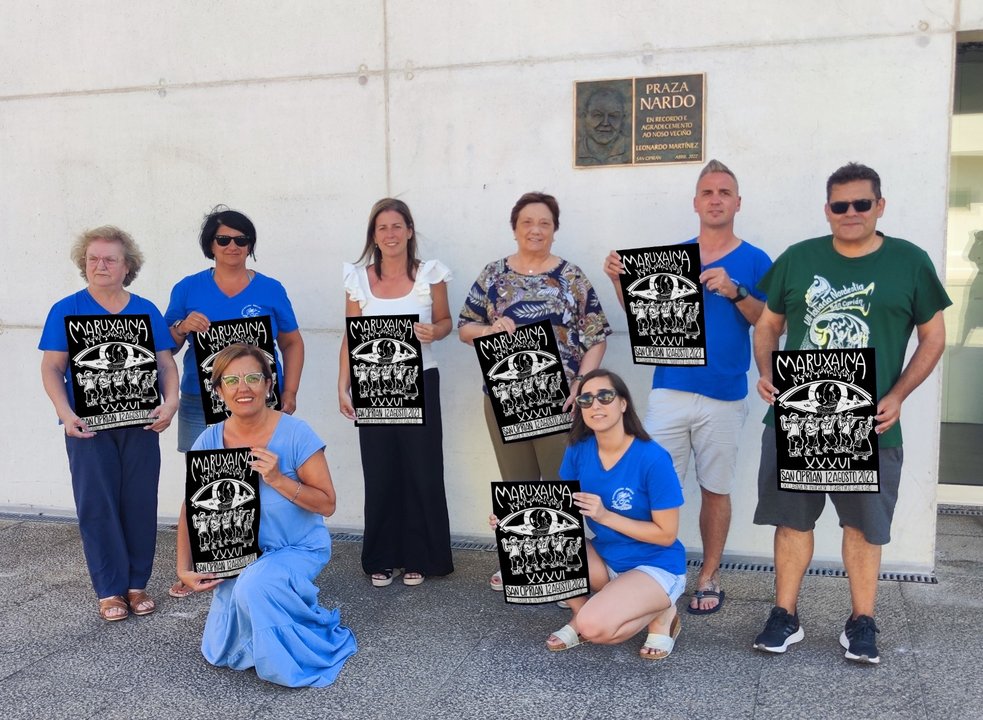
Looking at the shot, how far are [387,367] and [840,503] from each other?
195 centimetres

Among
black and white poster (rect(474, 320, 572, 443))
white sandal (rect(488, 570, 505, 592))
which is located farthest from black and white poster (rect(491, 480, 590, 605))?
white sandal (rect(488, 570, 505, 592))

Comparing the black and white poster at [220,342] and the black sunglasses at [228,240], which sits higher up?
the black sunglasses at [228,240]

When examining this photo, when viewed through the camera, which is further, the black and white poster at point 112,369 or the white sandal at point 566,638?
the black and white poster at point 112,369

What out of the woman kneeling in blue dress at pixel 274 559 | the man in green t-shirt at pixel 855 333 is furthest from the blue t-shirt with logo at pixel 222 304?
the man in green t-shirt at pixel 855 333

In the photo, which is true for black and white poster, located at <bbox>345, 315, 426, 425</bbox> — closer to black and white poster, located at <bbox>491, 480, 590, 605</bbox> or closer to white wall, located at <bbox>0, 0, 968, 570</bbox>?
black and white poster, located at <bbox>491, 480, 590, 605</bbox>

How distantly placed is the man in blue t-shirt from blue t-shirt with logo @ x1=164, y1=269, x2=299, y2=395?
157 cm

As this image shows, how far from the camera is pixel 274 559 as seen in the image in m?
3.55

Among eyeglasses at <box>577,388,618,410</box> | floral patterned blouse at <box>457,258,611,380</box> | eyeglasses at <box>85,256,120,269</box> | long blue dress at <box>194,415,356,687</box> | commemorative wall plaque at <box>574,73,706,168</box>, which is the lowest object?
long blue dress at <box>194,415,356,687</box>

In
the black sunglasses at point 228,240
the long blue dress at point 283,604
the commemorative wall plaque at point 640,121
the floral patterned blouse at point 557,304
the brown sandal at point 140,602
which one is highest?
the commemorative wall plaque at point 640,121

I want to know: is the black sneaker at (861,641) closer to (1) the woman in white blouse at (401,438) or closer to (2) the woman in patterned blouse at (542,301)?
(2) the woman in patterned blouse at (542,301)

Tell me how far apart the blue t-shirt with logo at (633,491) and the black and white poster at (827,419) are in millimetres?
445

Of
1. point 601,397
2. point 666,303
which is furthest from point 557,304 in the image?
point 601,397

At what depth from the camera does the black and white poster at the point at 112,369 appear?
13.2ft

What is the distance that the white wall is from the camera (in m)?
4.50
